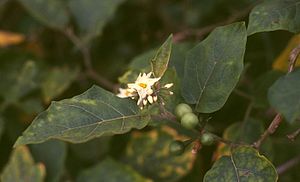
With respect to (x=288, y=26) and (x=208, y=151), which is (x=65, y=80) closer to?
(x=208, y=151)

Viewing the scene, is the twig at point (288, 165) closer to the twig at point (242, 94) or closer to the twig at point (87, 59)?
the twig at point (242, 94)

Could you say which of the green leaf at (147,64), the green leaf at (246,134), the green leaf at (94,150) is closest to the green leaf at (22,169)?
the green leaf at (94,150)

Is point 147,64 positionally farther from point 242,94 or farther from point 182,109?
point 182,109

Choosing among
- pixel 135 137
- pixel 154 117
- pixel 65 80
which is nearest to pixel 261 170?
pixel 154 117

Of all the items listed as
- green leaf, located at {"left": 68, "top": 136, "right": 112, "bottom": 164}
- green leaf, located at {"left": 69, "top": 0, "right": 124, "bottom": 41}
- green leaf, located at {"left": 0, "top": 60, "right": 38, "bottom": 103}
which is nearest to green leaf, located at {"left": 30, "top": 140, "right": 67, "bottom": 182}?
green leaf, located at {"left": 68, "top": 136, "right": 112, "bottom": 164}

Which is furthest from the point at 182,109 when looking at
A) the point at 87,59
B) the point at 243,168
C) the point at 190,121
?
the point at 87,59

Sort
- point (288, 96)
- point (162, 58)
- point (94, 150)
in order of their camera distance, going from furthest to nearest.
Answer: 1. point (94, 150)
2. point (162, 58)
3. point (288, 96)

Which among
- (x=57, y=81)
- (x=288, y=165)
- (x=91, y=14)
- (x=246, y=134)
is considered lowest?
(x=288, y=165)
